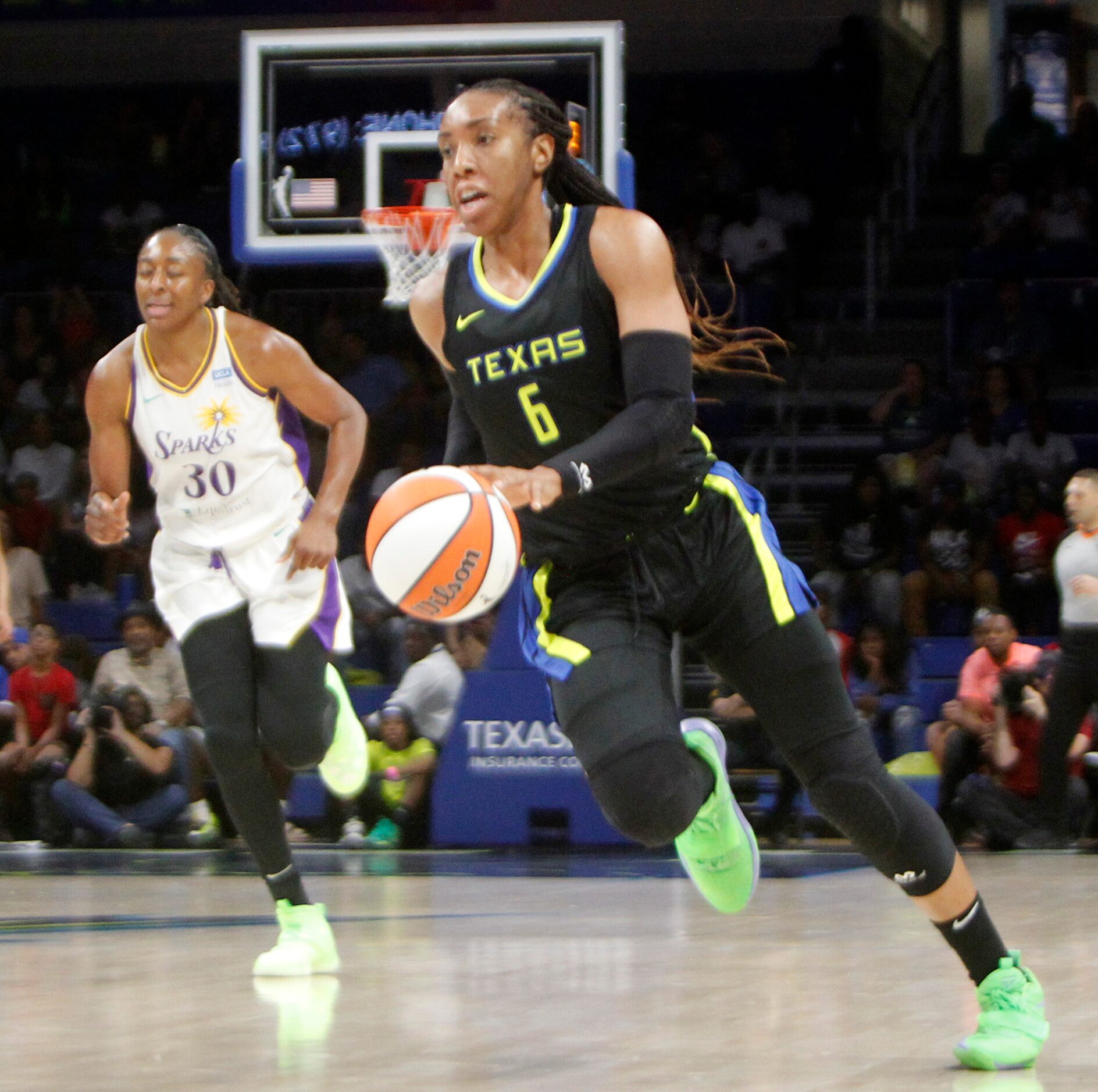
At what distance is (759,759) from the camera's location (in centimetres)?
901

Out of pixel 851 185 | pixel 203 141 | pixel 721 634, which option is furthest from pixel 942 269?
pixel 721 634

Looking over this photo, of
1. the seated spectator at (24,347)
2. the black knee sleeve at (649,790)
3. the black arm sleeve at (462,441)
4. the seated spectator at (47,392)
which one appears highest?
the seated spectator at (24,347)

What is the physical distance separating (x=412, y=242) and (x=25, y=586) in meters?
5.11

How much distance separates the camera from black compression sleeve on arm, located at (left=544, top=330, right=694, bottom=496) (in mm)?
3188

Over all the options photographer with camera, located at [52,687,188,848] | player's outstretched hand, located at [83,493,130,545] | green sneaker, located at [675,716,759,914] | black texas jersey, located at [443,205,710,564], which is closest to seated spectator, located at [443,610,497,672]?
photographer with camera, located at [52,687,188,848]

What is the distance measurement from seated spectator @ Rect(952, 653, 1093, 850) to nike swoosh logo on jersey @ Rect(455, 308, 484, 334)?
5.80m

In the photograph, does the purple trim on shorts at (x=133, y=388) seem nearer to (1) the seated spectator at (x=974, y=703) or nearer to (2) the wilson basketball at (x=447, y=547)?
(2) the wilson basketball at (x=447, y=547)

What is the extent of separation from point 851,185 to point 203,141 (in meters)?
5.63

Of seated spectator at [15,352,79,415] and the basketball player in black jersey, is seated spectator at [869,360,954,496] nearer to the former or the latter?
seated spectator at [15,352,79,415]

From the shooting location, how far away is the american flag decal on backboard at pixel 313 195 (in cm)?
790

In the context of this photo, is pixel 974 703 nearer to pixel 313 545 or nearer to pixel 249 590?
pixel 313 545

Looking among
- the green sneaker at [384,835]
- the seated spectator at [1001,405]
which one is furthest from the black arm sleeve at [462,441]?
the seated spectator at [1001,405]

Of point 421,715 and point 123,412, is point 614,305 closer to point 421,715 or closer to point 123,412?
point 123,412

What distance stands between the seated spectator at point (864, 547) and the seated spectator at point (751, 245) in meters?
3.31
